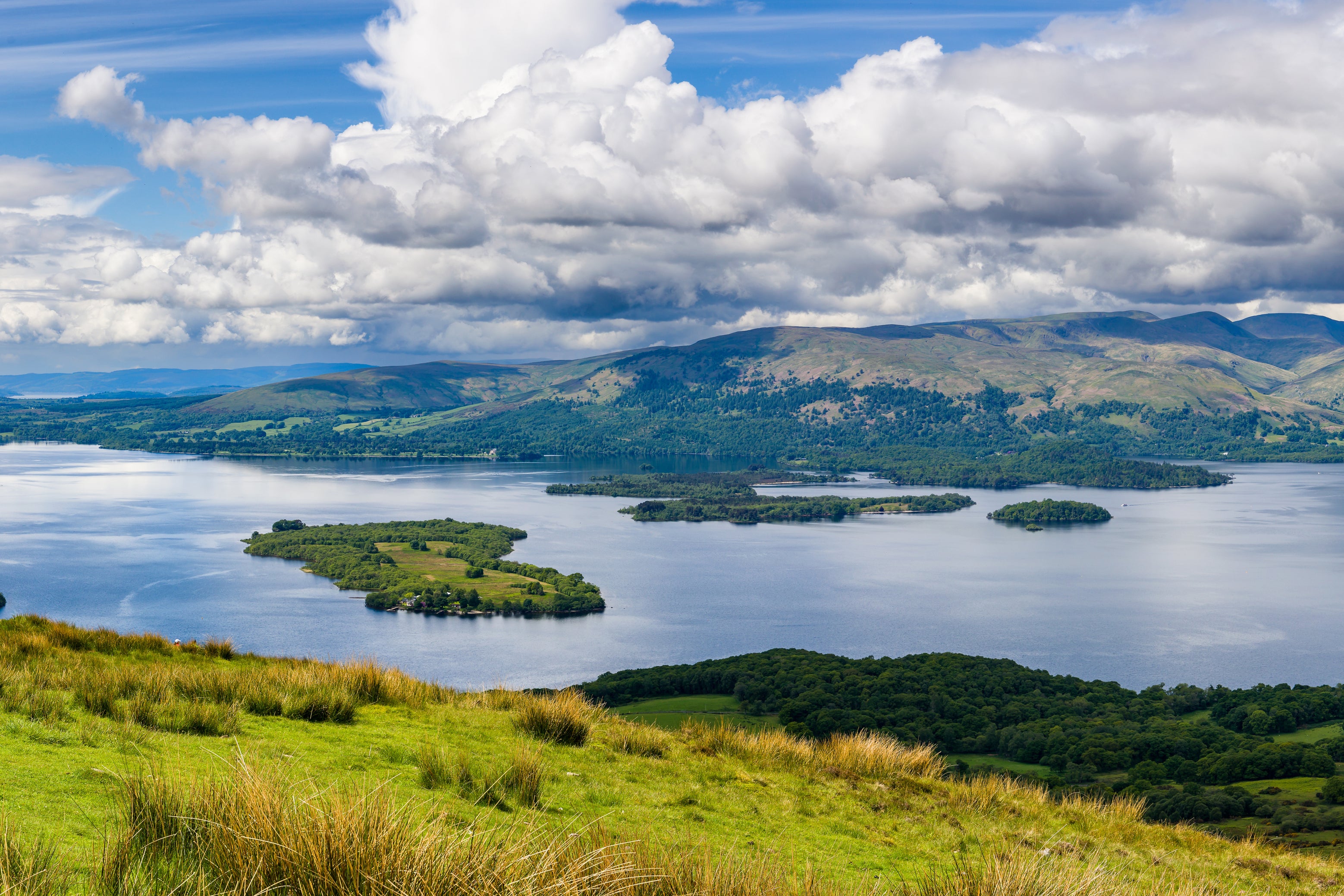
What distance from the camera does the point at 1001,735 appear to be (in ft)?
159

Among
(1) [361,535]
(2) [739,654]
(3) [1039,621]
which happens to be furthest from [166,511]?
(3) [1039,621]

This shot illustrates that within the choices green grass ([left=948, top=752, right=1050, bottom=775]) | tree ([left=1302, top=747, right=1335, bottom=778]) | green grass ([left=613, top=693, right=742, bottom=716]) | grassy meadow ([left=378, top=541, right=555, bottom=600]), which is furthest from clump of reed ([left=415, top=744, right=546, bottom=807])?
grassy meadow ([left=378, top=541, right=555, bottom=600])

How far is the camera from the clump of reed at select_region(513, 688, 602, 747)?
12.2m

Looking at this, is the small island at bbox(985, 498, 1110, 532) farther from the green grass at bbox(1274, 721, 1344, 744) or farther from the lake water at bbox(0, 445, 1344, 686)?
the green grass at bbox(1274, 721, 1344, 744)

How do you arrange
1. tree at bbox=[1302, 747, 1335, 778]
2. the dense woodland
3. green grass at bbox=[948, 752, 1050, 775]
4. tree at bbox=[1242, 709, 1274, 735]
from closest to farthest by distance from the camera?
tree at bbox=[1302, 747, 1335, 778] < the dense woodland < green grass at bbox=[948, 752, 1050, 775] < tree at bbox=[1242, 709, 1274, 735]

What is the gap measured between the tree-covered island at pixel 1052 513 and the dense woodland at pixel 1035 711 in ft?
349

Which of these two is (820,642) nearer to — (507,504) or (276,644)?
(276,644)

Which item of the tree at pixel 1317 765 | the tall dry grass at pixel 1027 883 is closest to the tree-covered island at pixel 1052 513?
the tree at pixel 1317 765

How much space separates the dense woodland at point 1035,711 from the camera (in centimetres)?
3816

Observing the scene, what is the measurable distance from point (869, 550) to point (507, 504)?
66586 millimetres

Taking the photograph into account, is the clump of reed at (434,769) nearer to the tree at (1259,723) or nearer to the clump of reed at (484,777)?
the clump of reed at (484,777)

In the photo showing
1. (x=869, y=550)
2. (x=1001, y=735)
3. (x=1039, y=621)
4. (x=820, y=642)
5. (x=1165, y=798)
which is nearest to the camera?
(x=1165, y=798)

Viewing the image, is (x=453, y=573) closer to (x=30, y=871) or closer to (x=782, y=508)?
(x=782, y=508)

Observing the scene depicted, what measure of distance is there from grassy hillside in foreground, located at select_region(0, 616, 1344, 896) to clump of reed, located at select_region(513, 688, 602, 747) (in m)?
0.04
